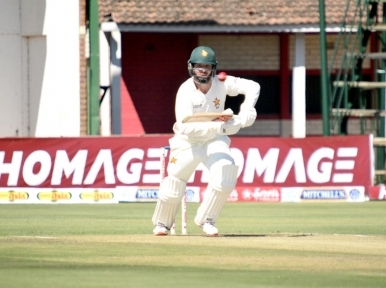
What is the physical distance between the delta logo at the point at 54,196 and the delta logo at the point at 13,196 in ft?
0.82

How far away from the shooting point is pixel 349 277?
827cm

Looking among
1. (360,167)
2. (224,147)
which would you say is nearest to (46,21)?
(360,167)

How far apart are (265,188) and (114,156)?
8.47 feet

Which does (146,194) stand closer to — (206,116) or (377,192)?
(377,192)

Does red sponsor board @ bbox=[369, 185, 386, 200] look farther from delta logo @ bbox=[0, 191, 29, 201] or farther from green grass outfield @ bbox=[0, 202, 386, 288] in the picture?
delta logo @ bbox=[0, 191, 29, 201]

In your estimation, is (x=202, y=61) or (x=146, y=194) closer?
(x=202, y=61)

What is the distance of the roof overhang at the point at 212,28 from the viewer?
26.2 meters

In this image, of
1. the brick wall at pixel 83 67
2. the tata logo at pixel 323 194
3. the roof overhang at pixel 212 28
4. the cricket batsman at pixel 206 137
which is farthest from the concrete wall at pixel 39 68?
the cricket batsman at pixel 206 137

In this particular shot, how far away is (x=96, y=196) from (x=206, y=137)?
861 cm

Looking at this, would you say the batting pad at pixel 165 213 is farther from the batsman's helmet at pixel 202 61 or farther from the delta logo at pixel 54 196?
the delta logo at pixel 54 196

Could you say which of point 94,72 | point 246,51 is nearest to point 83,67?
point 94,72

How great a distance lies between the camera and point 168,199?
1145cm

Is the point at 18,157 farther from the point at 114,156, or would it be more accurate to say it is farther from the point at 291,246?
the point at 291,246

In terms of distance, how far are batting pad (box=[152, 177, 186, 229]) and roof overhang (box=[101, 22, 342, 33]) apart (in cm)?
1491
